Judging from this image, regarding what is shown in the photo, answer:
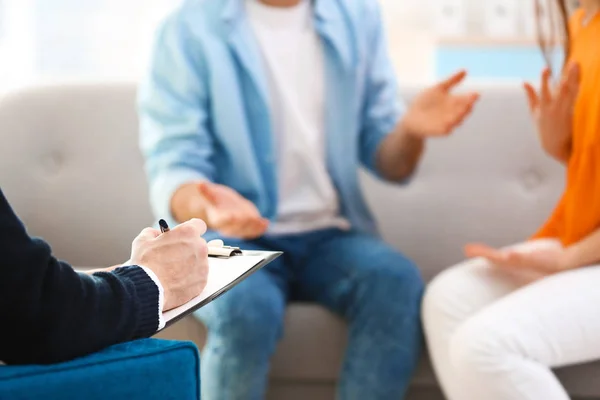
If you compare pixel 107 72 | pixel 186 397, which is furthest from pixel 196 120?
pixel 107 72

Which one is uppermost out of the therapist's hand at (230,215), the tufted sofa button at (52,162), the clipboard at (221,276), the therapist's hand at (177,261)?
the therapist's hand at (177,261)

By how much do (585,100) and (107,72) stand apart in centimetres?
129

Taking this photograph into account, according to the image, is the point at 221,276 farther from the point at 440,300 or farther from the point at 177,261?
the point at 440,300

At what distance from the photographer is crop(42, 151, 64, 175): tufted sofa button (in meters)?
1.43

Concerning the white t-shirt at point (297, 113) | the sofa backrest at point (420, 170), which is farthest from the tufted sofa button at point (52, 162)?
the white t-shirt at point (297, 113)

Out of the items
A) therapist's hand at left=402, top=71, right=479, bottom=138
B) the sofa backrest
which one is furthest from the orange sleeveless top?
the sofa backrest

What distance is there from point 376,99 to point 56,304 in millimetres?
900

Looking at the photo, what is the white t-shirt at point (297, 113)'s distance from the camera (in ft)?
4.16

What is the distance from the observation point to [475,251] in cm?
111

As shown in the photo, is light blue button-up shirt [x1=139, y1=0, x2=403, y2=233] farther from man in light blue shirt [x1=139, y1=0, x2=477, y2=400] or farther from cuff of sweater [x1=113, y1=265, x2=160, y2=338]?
cuff of sweater [x1=113, y1=265, x2=160, y2=338]

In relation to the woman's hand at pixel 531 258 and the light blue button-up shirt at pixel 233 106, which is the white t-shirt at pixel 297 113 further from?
the woman's hand at pixel 531 258

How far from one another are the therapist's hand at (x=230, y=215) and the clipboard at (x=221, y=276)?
0.74ft

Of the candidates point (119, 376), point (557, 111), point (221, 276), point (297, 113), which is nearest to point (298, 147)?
point (297, 113)

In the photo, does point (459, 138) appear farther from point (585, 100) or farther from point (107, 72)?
point (107, 72)
